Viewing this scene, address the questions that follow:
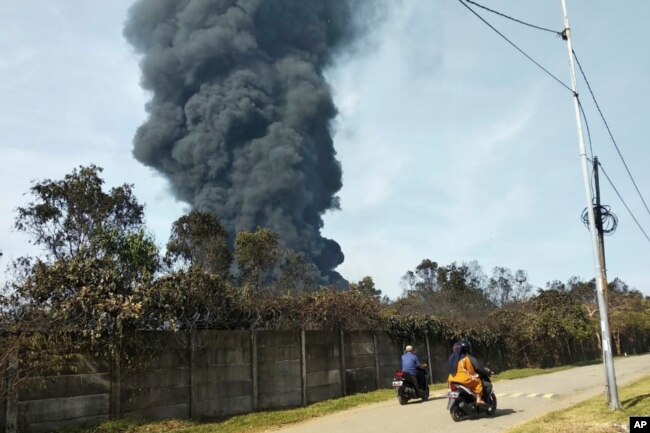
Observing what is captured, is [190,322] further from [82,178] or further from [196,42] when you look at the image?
[196,42]

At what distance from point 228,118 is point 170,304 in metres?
55.5

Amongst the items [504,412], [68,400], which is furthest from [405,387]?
[68,400]

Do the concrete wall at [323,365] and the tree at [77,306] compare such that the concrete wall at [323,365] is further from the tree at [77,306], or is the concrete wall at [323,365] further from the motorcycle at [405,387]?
the tree at [77,306]

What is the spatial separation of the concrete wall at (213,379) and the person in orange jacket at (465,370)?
4.68 meters

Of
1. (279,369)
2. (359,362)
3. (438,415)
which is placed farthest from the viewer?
(359,362)

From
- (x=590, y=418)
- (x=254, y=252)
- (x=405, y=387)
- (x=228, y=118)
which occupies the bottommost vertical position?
(x=590, y=418)

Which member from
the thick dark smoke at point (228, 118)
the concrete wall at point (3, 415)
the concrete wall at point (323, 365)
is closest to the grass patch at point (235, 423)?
the concrete wall at point (323, 365)

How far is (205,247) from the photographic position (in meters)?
42.2

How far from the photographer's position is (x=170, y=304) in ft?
37.4

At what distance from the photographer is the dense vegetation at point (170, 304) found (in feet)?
31.9

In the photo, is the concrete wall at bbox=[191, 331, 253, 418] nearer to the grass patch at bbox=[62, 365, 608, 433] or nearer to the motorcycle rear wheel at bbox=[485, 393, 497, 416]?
the grass patch at bbox=[62, 365, 608, 433]

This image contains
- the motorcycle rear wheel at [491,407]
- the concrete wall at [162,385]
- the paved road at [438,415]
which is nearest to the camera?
the paved road at [438,415]

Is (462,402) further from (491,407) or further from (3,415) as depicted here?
(3,415)

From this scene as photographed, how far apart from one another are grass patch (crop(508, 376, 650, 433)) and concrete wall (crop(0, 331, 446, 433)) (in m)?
6.12
